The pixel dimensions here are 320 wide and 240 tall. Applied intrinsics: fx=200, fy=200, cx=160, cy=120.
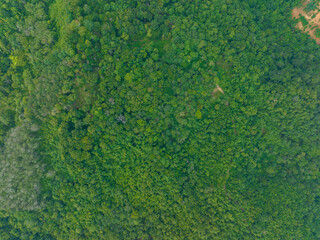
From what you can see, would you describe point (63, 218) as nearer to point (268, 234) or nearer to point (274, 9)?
point (268, 234)

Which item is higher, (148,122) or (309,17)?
(309,17)

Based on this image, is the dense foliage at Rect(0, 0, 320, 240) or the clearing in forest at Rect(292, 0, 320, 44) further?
the clearing in forest at Rect(292, 0, 320, 44)

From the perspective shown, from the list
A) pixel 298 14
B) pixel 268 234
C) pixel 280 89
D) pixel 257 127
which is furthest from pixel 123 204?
pixel 298 14

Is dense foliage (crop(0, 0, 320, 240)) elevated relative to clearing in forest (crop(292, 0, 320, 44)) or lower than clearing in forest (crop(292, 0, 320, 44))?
lower

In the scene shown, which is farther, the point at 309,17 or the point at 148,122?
the point at 309,17
